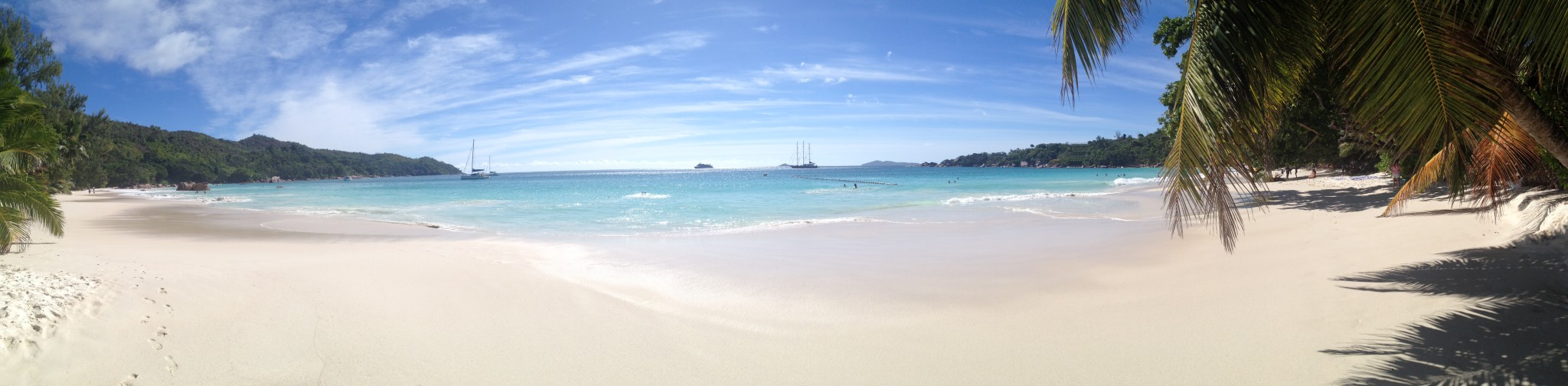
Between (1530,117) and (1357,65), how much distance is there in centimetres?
128

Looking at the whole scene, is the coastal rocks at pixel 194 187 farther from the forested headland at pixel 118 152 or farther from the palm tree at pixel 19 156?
the palm tree at pixel 19 156

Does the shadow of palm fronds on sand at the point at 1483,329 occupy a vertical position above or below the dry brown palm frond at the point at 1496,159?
below

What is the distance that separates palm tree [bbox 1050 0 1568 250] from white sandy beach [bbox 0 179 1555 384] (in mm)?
1117

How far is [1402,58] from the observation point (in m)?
3.08

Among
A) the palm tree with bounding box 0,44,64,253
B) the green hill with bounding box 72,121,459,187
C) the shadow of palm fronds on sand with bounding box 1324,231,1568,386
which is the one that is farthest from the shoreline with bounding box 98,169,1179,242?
the green hill with bounding box 72,121,459,187

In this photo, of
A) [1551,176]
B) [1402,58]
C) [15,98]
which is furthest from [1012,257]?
[15,98]

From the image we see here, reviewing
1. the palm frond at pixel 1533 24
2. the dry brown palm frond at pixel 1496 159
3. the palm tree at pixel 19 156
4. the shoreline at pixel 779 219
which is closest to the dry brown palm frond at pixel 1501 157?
the dry brown palm frond at pixel 1496 159

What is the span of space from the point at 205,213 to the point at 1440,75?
1217 inches

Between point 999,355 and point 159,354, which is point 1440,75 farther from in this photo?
point 159,354

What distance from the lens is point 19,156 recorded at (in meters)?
7.26

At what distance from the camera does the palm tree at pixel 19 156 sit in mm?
5773

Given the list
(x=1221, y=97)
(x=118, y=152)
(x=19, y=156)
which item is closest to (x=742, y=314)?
(x=1221, y=97)

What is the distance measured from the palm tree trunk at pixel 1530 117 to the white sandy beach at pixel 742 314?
3.98 ft

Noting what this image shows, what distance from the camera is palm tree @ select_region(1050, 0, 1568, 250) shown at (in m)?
2.95
